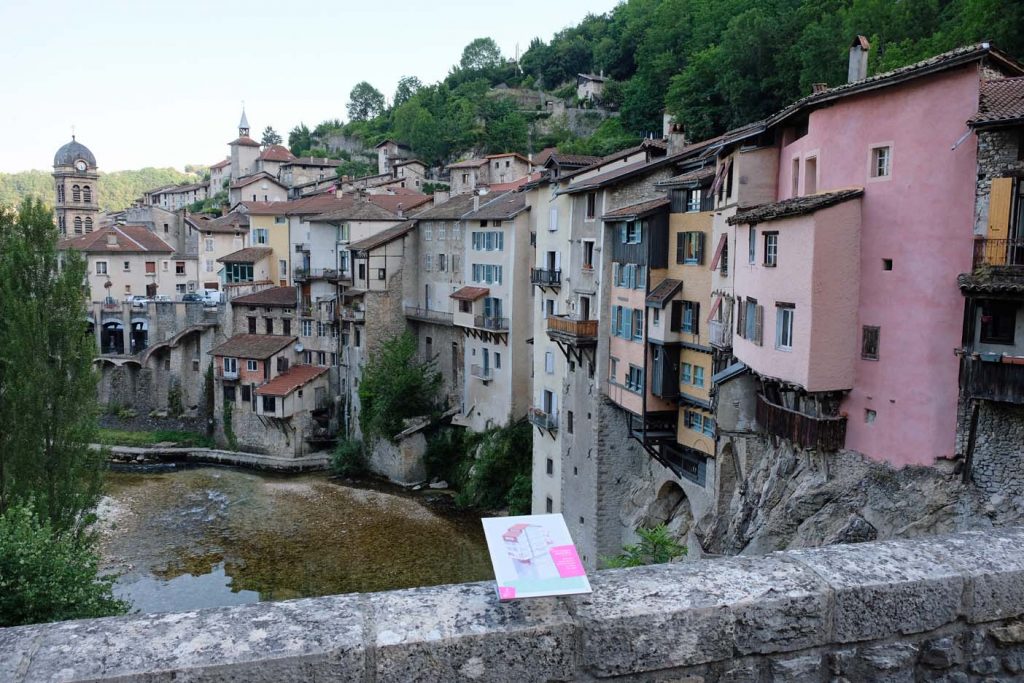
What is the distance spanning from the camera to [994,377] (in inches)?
540

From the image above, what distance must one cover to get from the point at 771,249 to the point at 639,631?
16.1 meters

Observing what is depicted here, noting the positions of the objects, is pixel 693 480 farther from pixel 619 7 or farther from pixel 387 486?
pixel 619 7

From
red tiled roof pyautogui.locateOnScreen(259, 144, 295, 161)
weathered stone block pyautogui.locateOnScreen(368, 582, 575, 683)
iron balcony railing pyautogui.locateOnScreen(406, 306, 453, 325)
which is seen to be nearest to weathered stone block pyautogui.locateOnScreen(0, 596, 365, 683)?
weathered stone block pyautogui.locateOnScreen(368, 582, 575, 683)

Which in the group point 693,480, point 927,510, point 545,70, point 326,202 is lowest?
point 693,480

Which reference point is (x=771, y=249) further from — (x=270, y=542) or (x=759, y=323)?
(x=270, y=542)

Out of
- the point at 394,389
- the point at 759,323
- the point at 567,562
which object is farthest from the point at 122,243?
the point at 567,562

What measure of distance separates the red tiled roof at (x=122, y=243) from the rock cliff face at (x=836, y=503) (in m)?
58.1

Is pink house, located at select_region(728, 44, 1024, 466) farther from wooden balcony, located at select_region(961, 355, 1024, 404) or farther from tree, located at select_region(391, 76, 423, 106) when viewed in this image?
tree, located at select_region(391, 76, 423, 106)

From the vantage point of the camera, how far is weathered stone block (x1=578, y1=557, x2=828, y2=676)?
333 cm

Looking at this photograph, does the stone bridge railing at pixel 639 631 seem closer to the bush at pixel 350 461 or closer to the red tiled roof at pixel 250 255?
the bush at pixel 350 461

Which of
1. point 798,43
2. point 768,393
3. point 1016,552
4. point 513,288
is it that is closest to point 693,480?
point 768,393

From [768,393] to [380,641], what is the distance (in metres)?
17.5

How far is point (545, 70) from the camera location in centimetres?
11531

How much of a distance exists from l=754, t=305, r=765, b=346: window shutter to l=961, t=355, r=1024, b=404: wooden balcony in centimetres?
476
